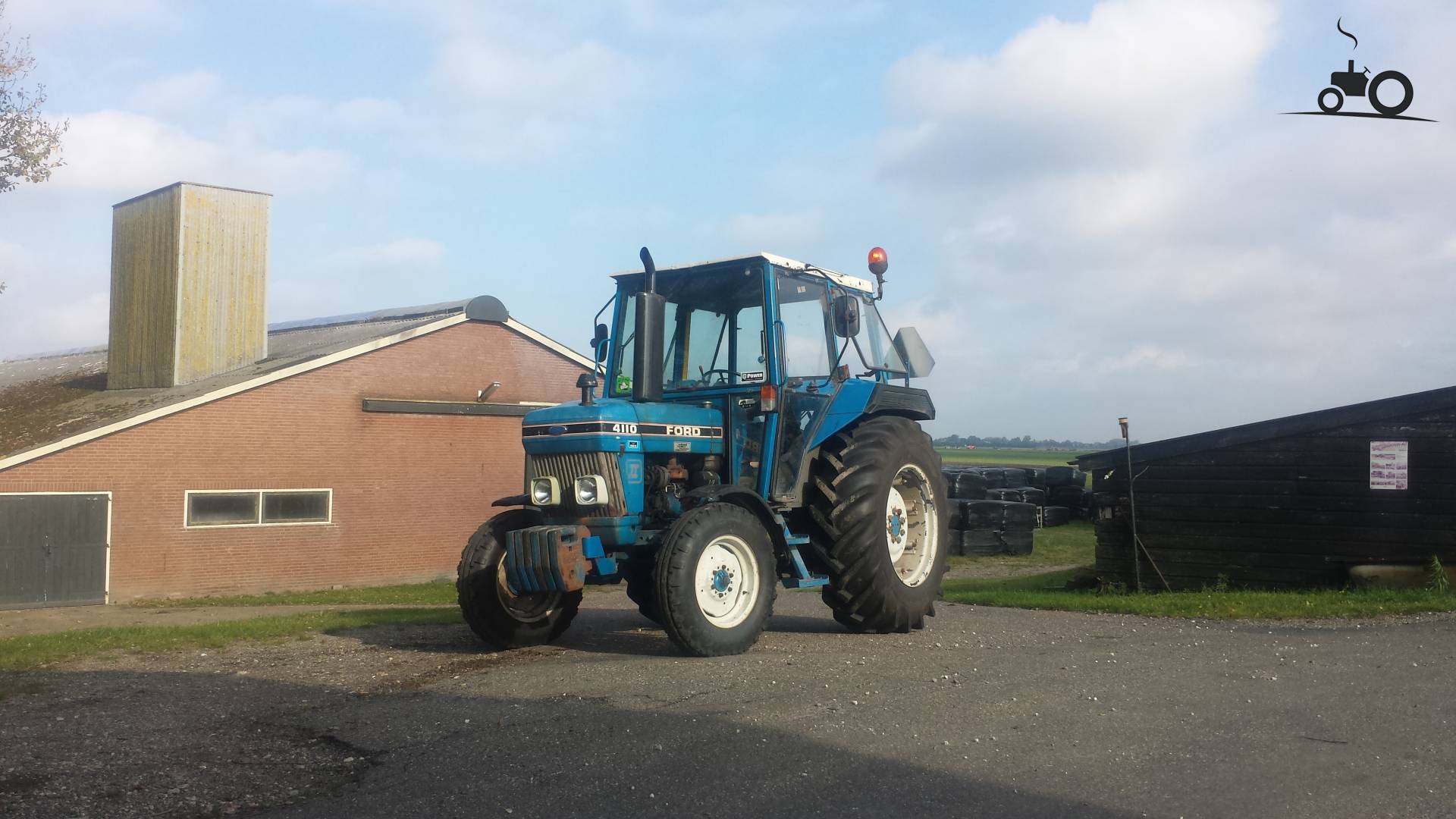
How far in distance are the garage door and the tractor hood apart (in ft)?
39.8

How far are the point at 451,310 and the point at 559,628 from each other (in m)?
16.5

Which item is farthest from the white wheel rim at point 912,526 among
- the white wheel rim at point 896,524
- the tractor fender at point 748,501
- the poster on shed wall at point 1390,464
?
the poster on shed wall at point 1390,464

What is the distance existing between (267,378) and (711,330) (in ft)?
42.6

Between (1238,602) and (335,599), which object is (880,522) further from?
(335,599)

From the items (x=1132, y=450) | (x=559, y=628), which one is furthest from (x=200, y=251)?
(x=1132, y=450)

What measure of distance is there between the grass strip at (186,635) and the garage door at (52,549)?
4.83m

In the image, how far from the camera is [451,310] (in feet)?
82.3

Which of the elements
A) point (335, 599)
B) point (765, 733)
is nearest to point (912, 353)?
point (765, 733)

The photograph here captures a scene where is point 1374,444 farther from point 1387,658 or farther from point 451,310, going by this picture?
point 451,310

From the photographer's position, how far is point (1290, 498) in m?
14.2

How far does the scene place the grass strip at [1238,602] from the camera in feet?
37.8

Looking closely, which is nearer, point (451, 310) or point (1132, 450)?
point (1132, 450)

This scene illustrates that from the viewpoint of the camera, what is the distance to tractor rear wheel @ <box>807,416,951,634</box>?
9.34 m

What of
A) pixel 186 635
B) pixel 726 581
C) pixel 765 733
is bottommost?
pixel 186 635
